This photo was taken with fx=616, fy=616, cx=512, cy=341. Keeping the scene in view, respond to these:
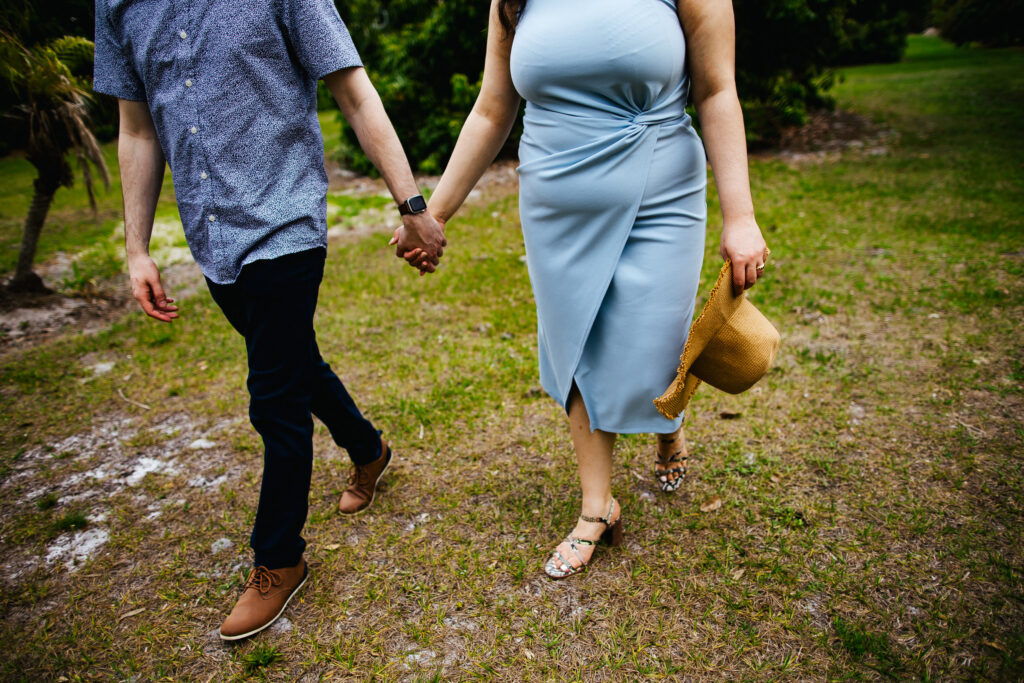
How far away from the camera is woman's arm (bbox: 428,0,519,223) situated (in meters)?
2.13

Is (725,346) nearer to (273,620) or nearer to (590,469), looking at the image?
(590,469)

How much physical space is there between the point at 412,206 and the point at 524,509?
4.57 feet

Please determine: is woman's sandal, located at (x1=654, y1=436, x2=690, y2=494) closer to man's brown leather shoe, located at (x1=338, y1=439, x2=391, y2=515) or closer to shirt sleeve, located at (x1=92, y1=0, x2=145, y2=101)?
man's brown leather shoe, located at (x1=338, y1=439, x2=391, y2=515)

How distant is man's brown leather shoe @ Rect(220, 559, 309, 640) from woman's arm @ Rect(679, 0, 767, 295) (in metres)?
1.84

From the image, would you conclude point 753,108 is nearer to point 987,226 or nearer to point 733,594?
point 987,226

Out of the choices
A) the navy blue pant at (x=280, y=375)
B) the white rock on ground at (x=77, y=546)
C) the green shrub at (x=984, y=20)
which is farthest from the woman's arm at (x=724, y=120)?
the green shrub at (x=984, y=20)

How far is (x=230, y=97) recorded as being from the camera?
184 centimetres

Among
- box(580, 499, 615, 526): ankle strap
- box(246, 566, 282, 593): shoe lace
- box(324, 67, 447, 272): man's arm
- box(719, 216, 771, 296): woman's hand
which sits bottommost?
box(580, 499, 615, 526): ankle strap

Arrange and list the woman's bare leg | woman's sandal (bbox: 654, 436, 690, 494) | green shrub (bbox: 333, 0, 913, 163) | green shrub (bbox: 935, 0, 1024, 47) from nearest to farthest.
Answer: the woman's bare leg, woman's sandal (bbox: 654, 436, 690, 494), green shrub (bbox: 333, 0, 913, 163), green shrub (bbox: 935, 0, 1024, 47)

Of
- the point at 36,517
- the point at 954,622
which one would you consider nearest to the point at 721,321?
the point at 954,622

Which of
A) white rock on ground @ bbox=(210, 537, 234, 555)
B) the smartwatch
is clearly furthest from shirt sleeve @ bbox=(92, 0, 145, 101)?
white rock on ground @ bbox=(210, 537, 234, 555)

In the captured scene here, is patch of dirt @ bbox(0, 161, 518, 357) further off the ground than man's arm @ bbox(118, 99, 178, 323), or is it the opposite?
man's arm @ bbox(118, 99, 178, 323)

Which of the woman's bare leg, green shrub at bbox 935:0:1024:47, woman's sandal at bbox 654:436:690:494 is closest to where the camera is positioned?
the woman's bare leg

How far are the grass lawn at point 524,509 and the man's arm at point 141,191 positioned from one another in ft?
3.77
